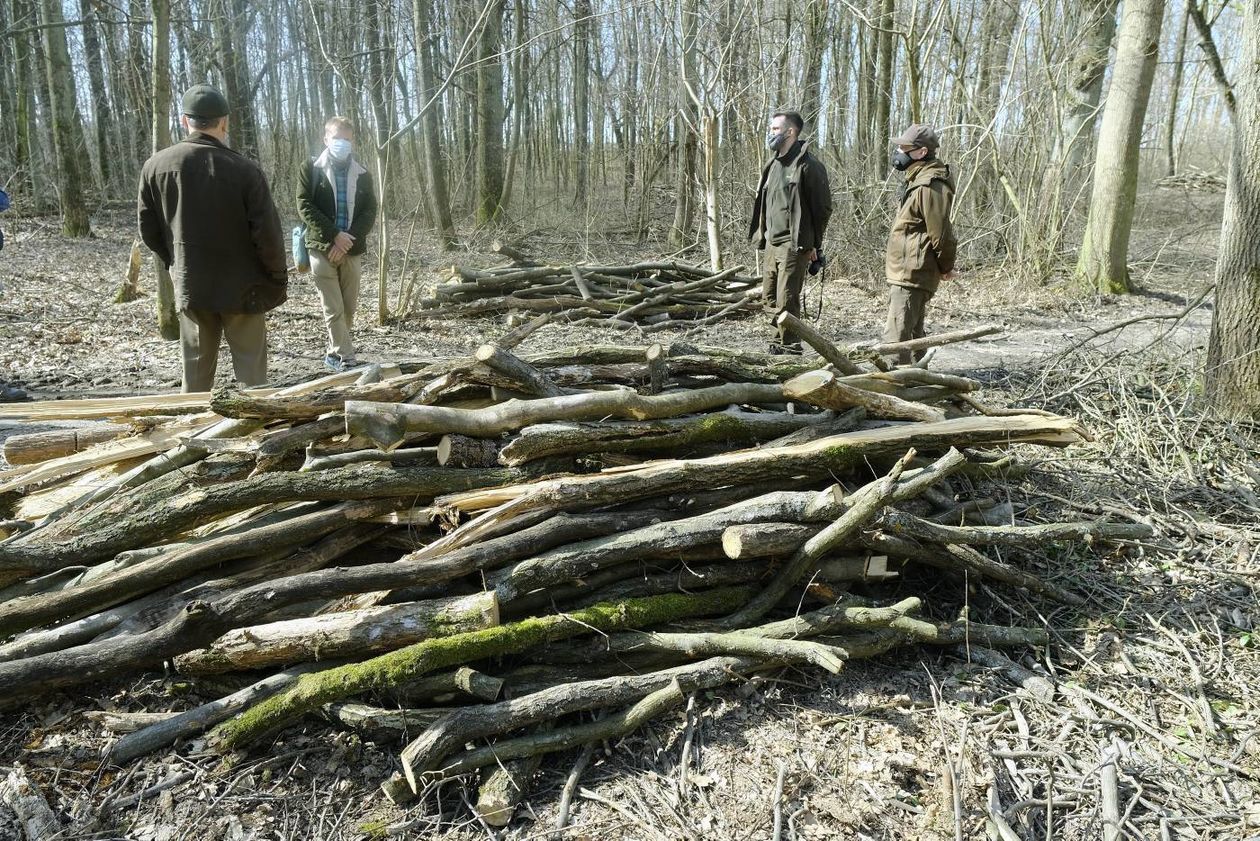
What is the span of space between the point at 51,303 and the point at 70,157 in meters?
6.72

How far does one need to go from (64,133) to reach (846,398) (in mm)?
16859

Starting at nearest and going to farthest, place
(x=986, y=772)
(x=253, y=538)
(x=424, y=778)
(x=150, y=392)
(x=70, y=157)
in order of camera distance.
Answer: (x=424, y=778) → (x=986, y=772) → (x=253, y=538) → (x=150, y=392) → (x=70, y=157)

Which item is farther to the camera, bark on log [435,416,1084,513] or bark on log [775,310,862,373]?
bark on log [775,310,862,373]

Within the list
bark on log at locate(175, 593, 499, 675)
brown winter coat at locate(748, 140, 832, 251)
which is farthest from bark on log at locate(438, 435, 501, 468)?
brown winter coat at locate(748, 140, 832, 251)

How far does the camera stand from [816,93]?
16.2 m

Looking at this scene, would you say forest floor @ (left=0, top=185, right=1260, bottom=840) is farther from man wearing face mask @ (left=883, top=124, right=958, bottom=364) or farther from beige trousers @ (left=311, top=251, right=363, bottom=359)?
beige trousers @ (left=311, top=251, right=363, bottom=359)

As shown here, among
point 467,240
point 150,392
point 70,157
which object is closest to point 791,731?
point 150,392

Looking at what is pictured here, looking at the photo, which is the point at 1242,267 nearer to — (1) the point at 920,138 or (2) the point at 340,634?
(1) the point at 920,138

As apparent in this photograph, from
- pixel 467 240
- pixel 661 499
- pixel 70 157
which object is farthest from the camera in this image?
pixel 467 240

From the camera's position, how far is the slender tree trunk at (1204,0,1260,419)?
15.9 ft

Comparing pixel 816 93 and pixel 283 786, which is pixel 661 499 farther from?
pixel 816 93

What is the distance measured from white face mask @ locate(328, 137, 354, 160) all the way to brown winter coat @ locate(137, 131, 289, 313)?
175cm

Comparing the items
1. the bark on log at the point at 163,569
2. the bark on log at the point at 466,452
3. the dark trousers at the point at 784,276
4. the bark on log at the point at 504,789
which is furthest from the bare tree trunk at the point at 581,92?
the bark on log at the point at 504,789

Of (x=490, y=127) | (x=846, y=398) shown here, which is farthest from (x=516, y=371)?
(x=490, y=127)
